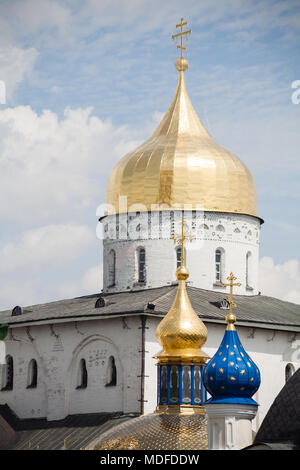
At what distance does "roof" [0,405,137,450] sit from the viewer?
114 ft

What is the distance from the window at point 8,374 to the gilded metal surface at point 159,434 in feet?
33.7

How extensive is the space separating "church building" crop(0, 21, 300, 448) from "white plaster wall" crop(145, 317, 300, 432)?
0.03 metres

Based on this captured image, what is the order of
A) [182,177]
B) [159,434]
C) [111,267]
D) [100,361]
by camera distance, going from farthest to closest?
[111,267] → [182,177] → [100,361] → [159,434]

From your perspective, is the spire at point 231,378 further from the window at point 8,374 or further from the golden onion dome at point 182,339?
the window at point 8,374

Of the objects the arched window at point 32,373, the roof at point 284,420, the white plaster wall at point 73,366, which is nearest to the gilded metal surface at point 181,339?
the white plaster wall at point 73,366

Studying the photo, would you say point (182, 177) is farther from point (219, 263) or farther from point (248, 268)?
point (248, 268)

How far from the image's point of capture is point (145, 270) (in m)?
38.9

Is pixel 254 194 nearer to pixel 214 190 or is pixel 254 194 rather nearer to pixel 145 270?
pixel 214 190

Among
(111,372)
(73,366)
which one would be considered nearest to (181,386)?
(111,372)

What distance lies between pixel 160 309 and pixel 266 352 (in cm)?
390

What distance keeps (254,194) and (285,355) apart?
5342 millimetres

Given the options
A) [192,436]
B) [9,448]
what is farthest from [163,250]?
[192,436]

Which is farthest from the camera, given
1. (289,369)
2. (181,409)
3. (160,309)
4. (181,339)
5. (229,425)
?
(289,369)

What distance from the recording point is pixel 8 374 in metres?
39.1
